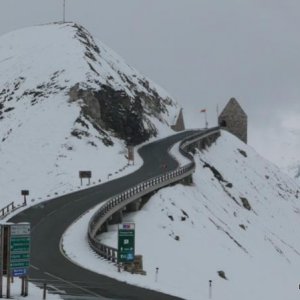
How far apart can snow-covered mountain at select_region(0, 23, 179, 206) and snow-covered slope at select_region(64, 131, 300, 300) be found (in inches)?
552

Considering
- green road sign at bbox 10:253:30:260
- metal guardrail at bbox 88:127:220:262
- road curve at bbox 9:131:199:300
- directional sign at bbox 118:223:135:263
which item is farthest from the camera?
metal guardrail at bbox 88:127:220:262

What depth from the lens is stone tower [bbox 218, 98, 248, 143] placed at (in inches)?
4847

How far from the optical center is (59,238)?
36.6 m

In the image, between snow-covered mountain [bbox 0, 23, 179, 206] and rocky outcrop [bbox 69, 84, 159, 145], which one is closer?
snow-covered mountain [bbox 0, 23, 179, 206]

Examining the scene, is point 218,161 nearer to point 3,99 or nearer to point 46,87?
point 46,87

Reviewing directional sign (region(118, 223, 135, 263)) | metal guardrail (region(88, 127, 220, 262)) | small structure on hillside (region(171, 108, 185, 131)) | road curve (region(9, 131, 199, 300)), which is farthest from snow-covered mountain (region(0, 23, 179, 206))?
directional sign (region(118, 223, 135, 263))

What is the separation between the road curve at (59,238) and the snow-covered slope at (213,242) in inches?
46.3

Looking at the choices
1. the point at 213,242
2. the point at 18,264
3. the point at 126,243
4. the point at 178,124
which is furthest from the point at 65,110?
the point at 18,264

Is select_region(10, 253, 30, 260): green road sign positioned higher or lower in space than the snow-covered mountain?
lower

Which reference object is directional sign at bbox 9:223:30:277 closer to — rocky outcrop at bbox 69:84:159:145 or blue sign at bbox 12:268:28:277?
blue sign at bbox 12:268:28:277

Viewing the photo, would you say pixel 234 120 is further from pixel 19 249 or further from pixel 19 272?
pixel 19 272

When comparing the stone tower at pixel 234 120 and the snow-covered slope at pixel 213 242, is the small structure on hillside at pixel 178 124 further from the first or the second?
the snow-covered slope at pixel 213 242

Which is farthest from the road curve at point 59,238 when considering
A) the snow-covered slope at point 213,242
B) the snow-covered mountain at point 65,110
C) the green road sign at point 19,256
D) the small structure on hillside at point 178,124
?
the small structure on hillside at point 178,124

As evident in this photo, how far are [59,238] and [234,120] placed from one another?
9064cm
